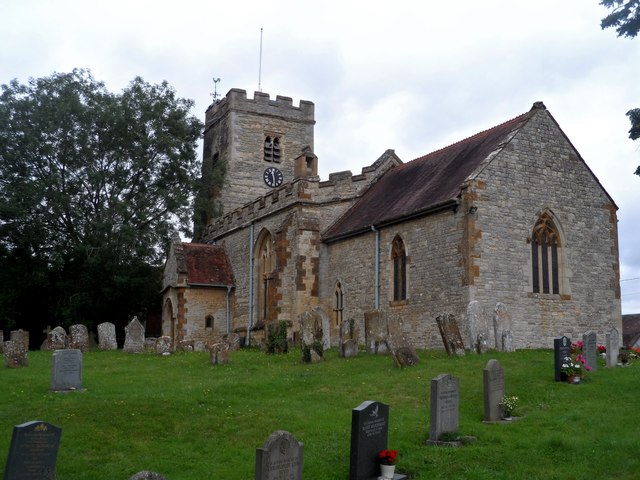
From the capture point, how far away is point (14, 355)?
1850cm

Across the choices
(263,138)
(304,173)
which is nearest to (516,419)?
(304,173)

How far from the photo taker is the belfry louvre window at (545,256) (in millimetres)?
21391

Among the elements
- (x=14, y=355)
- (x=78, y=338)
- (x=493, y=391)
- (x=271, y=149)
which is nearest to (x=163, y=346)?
(x=78, y=338)

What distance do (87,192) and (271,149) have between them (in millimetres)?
10184

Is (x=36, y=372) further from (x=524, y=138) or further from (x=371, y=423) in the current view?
(x=524, y=138)

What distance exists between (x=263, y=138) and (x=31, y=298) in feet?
46.3

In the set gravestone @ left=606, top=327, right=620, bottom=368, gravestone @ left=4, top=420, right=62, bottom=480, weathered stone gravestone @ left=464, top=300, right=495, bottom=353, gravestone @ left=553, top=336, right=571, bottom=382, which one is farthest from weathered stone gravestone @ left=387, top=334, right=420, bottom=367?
gravestone @ left=4, top=420, right=62, bottom=480

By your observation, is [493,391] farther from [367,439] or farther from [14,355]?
[14,355]

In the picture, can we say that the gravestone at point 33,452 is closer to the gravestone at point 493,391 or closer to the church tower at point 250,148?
the gravestone at point 493,391

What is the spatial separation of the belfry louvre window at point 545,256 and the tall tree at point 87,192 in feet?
59.3

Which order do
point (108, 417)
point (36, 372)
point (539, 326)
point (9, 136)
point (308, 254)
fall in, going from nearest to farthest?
point (108, 417)
point (36, 372)
point (539, 326)
point (308, 254)
point (9, 136)

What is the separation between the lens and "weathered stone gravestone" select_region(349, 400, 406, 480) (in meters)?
8.78

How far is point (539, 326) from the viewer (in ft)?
68.3

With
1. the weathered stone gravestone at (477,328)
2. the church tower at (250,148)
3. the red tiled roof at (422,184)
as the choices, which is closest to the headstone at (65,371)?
the weathered stone gravestone at (477,328)
